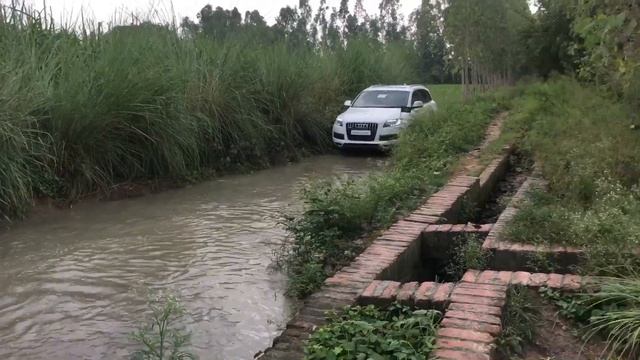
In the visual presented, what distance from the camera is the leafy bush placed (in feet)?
9.27

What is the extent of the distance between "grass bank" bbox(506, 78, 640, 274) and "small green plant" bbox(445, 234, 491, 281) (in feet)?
1.00

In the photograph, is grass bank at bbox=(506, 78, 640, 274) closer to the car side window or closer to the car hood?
the car hood

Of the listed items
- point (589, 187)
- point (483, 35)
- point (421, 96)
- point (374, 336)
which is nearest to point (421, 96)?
point (421, 96)

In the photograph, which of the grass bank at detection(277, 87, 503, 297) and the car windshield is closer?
the grass bank at detection(277, 87, 503, 297)

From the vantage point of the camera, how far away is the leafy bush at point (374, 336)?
2.83 meters

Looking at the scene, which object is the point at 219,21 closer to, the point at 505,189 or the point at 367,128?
the point at 367,128

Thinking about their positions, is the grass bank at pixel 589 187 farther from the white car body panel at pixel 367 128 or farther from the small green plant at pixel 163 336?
the white car body panel at pixel 367 128

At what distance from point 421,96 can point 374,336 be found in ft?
43.9

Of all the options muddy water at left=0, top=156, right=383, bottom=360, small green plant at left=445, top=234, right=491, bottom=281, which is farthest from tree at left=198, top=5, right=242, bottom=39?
small green plant at left=445, top=234, right=491, bottom=281

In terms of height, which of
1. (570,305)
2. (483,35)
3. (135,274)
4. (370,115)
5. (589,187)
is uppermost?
(483,35)

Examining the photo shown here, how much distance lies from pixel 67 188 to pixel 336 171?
5.40 meters

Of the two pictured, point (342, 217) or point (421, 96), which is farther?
point (421, 96)

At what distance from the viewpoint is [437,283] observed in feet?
12.6

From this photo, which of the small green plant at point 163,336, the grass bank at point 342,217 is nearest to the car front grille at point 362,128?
the grass bank at point 342,217
